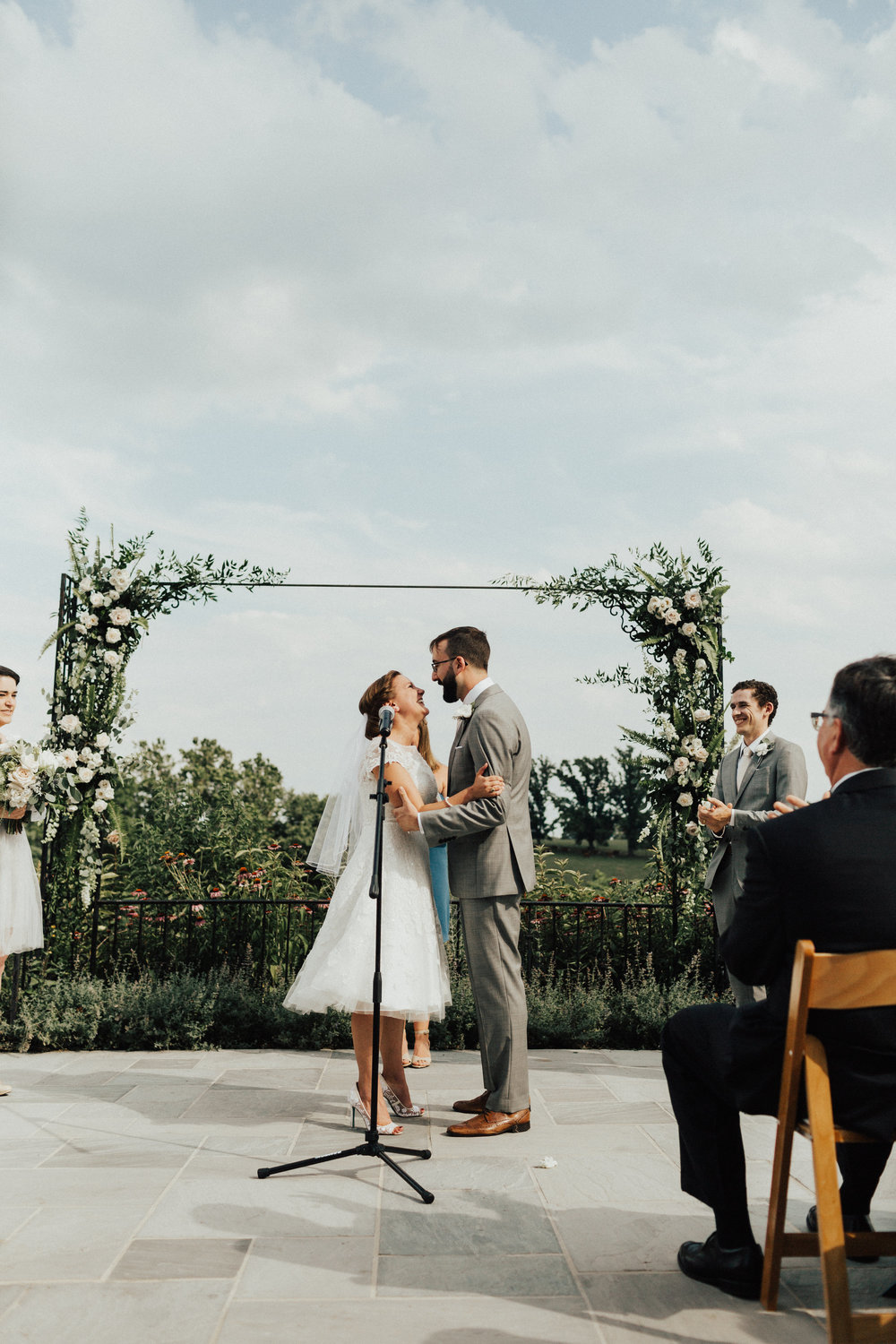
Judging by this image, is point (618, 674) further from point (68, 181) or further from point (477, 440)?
point (68, 181)

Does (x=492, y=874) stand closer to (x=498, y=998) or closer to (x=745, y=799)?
(x=498, y=998)

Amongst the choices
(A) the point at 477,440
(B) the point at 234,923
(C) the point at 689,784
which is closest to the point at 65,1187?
(B) the point at 234,923

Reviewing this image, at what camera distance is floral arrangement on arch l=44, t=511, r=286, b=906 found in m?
6.35

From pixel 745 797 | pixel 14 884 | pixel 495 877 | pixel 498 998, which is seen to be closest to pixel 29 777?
pixel 14 884

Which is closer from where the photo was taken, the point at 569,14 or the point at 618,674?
the point at 569,14

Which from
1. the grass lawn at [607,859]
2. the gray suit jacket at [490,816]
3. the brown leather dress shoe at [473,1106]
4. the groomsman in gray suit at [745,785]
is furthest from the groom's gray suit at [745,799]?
the grass lawn at [607,859]

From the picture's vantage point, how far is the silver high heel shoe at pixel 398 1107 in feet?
13.9

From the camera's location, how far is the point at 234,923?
7297 millimetres

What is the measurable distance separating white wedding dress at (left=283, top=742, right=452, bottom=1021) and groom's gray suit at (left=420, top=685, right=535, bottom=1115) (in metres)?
0.16

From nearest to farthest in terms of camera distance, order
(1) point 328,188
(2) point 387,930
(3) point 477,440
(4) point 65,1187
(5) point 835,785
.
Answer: (5) point 835,785
(4) point 65,1187
(2) point 387,930
(1) point 328,188
(3) point 477,440

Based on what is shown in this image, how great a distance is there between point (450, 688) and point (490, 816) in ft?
2.22

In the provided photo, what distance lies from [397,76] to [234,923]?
5783 mm

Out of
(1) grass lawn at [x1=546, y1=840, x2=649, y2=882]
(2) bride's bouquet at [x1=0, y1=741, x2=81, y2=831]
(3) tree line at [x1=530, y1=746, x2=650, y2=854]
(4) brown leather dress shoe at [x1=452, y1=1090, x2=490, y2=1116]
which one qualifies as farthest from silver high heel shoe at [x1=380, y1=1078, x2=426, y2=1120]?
(3) tree line at [x1=530, y1=746, x2=650, y2=854]

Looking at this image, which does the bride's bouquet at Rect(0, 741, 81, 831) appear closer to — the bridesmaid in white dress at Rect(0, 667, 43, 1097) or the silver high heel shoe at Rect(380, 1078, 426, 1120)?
the bridesmaid in white dress at Rect(0, 667, 43, 1097)
